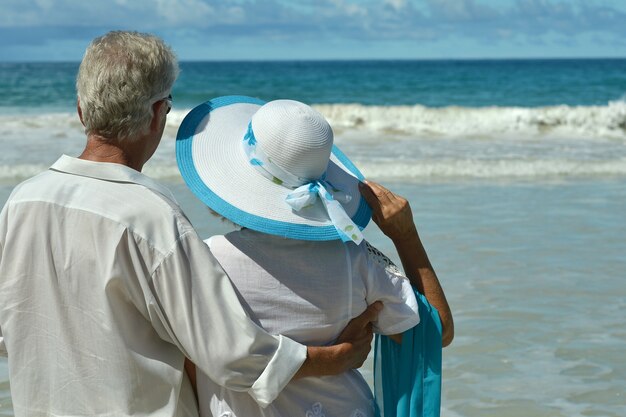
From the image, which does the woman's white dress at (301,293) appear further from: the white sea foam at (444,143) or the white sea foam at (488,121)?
the white sea foam at (488,121)

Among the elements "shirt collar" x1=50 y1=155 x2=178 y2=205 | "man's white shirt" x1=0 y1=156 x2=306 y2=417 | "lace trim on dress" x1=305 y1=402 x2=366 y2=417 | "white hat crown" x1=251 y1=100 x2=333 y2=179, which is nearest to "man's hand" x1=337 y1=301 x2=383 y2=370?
"lace trim on dress" x1=305 y1=402 x2=366 y2=417

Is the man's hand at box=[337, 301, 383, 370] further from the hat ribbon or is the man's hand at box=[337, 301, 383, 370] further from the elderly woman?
the hat ribbon

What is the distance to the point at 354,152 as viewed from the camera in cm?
1319

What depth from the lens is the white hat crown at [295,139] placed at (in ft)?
6.15

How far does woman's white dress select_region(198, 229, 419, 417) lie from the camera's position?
6.25 ft

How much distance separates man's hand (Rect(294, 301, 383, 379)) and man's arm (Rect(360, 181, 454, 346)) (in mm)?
126

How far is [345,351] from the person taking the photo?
1963 mm

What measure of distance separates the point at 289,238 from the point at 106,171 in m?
0.41

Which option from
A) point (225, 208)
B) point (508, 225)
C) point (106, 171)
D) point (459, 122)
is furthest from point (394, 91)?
point (106, 171)

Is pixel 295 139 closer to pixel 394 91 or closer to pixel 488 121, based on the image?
pixel 488 121

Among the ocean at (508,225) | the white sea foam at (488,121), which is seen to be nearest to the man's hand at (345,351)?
the ocean at (508,225)

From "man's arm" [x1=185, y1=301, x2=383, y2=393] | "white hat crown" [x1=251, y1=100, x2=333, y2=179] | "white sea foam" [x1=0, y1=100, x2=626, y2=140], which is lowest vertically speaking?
"white sea foam" [x1=0, y1=100, x2=626, y2=140]

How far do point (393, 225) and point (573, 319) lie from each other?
301 centimetres

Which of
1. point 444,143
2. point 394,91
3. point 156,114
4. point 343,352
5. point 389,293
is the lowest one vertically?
point 394,91
